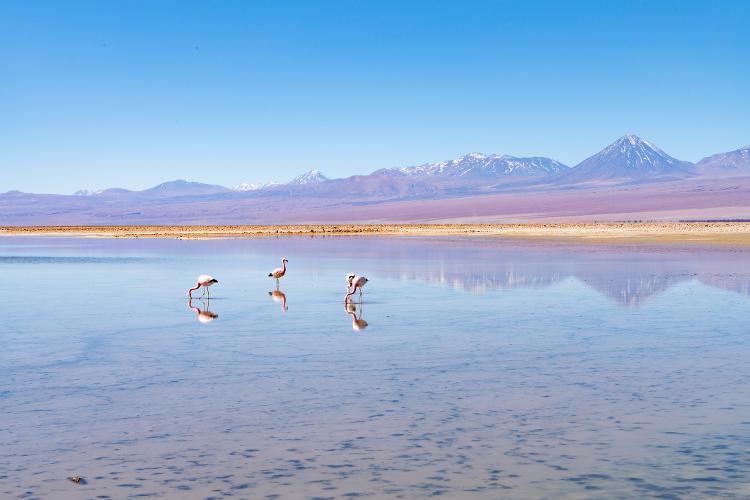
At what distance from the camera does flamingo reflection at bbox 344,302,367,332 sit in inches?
481

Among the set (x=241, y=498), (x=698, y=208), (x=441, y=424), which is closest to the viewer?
(x=241, y=498)

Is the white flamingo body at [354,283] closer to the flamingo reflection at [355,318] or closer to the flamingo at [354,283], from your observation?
the flamingo at [354,283]

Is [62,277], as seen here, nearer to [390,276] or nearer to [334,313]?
[390,276]

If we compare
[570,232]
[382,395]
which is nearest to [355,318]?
[382,395]

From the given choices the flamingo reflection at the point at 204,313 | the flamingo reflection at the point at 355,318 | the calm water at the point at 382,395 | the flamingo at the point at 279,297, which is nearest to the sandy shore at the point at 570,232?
the flamingo at the point at 279,297

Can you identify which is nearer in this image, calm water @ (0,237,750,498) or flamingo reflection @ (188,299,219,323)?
calm water @ (0,237,750,498)

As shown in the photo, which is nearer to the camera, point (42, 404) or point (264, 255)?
point (42, 404)

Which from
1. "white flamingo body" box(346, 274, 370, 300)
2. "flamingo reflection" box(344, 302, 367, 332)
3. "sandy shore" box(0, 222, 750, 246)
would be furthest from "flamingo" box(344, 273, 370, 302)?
"sandy shore" box(0, 222, 750, 246)

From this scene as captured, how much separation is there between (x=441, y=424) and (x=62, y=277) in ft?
56.6

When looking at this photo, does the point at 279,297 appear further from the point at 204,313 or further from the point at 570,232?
the point at 570,232

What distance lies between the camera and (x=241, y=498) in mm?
5324

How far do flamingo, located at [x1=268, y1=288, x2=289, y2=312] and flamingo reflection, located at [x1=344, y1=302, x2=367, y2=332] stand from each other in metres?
1.09

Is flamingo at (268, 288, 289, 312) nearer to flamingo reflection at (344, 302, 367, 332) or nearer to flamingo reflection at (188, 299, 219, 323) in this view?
flamingo reflection at (344, 302, 367, 332)

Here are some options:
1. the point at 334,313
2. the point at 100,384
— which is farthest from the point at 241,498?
the point at 334,313
